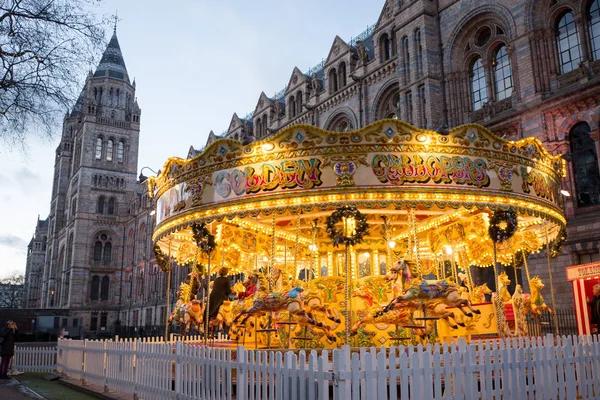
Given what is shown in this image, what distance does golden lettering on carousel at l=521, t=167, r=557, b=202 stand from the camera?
10570 millimetres

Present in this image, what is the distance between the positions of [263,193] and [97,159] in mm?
63199

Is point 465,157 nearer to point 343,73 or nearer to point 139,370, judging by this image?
point 139,370

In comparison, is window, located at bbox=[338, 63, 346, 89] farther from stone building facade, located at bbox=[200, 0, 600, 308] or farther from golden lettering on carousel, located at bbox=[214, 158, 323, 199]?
golden lettering on carousel, located at bbox=[214, 158, 323, 199]

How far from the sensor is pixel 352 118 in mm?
31172

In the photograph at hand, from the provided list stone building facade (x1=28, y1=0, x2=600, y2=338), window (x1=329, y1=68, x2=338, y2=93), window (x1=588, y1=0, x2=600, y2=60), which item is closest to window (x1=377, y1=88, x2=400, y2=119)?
stone building facade (x1=28, y1=0, x2=600, y2=338)

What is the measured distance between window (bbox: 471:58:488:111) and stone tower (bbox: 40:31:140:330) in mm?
53299

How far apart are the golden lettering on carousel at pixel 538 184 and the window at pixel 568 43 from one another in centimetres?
1043

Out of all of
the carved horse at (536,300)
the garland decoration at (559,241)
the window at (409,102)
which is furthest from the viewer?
the window at (409,102)

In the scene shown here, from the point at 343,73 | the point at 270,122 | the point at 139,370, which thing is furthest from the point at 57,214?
the point at 139,370

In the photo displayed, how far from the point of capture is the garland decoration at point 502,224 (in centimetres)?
1028

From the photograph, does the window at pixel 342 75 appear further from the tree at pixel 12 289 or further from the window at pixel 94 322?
the tree at pixel 12 289

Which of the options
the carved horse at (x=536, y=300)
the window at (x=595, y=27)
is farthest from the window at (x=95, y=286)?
the carved horse at (x=536, y=300)

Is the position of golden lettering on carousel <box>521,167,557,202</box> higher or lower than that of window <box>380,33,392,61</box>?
lower

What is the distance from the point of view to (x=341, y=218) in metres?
9.27
